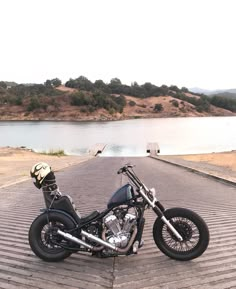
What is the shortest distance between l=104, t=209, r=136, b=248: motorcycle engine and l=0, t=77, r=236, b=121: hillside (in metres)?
110

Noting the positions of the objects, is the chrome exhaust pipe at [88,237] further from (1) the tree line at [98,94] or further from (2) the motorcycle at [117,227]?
(1) the tree line at [98,94]

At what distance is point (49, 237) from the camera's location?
5.09 metres

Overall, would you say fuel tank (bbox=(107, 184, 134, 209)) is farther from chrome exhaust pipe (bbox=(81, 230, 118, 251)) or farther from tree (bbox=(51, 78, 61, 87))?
tree (bbox=(51, 78, 61, 87))

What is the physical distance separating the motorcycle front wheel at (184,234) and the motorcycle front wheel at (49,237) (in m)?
1.16

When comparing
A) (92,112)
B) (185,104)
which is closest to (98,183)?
(92,112)

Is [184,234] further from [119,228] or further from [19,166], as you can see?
[19,166]

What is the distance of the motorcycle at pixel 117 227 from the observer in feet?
15.8

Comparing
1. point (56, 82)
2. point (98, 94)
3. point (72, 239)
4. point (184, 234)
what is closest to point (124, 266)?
point (72, 239)

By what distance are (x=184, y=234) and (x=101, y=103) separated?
11555 cm

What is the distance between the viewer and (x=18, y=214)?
783 centimetres

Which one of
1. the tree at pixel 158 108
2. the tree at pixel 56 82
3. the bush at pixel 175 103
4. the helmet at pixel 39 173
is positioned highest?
the tree at pixel 56 82

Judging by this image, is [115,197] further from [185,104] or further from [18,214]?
[185,104]

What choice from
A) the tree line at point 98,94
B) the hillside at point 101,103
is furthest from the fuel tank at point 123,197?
the tree line at point 98,94

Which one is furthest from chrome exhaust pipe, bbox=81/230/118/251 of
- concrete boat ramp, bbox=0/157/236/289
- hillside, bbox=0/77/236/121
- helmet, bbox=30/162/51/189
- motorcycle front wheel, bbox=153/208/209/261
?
hillside, bbox=0/77/236/121
